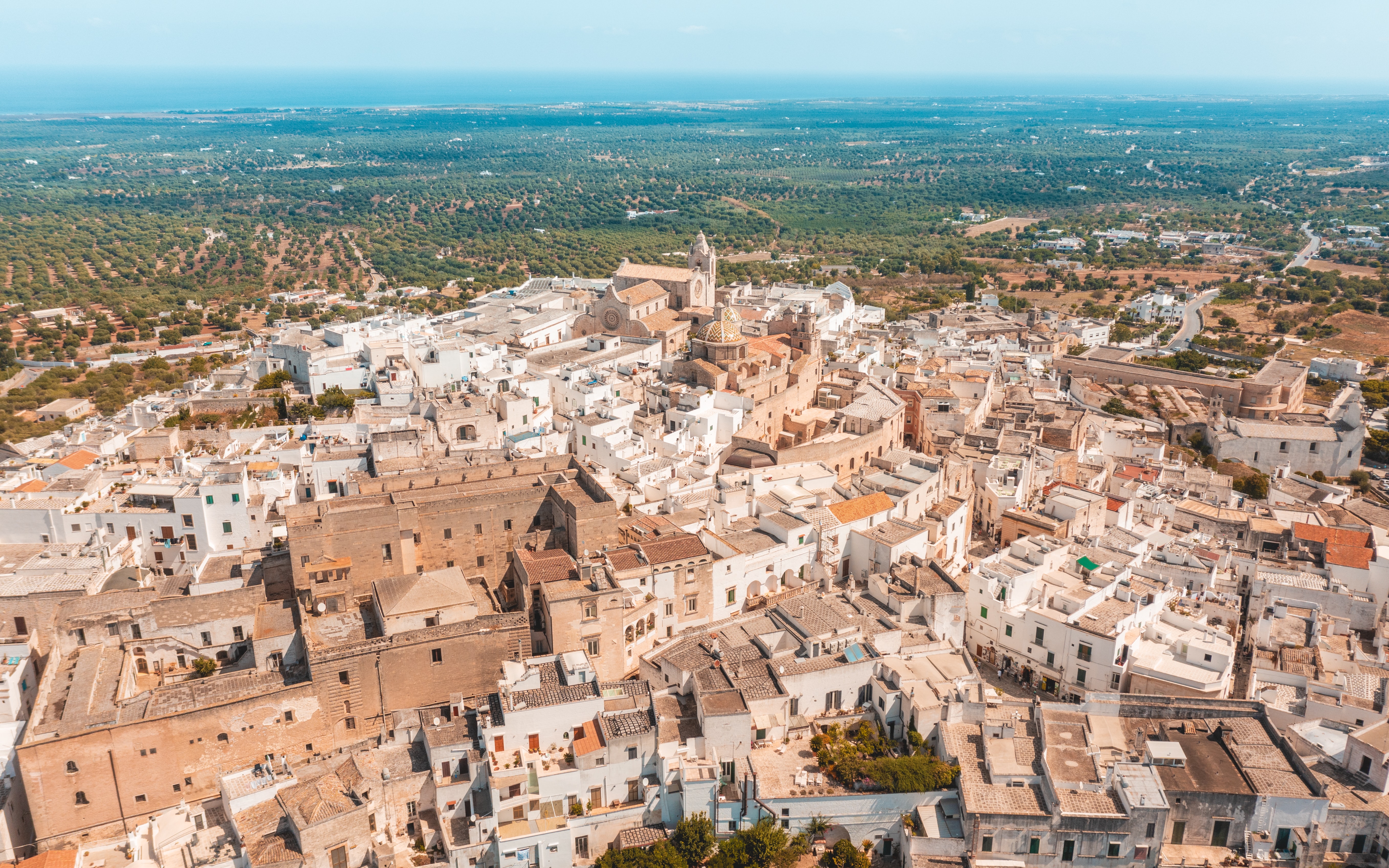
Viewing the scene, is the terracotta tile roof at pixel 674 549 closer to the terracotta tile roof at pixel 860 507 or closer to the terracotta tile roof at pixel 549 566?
the terracotta tile roof at pixel 549 566

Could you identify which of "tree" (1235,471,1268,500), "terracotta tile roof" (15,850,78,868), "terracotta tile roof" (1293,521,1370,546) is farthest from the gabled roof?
"tree" (1235,471,1268,500)

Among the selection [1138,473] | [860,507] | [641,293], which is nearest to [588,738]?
[860,507]

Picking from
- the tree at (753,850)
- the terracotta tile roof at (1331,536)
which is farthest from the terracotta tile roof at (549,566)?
the terracotta tile roof at (1331,536)

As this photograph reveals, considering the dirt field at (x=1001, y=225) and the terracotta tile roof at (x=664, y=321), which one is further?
the dirt field at (x=1001, y=225)

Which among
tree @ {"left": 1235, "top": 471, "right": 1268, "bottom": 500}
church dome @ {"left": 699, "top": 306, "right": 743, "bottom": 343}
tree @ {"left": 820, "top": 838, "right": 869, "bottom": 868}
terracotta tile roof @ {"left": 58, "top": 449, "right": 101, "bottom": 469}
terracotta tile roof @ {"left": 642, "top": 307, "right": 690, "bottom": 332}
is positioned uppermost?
church dome @ {"left": 699, "top": 306, "right": 743, "bottom": 343}

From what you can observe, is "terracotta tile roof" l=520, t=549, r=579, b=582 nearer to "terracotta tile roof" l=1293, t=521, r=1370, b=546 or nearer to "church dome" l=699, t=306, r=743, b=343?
"church dome" l=699, t=306, r=743, b=343

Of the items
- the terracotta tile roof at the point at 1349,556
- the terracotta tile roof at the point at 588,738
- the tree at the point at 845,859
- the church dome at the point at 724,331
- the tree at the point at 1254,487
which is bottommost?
the tree at the point at 845,859
